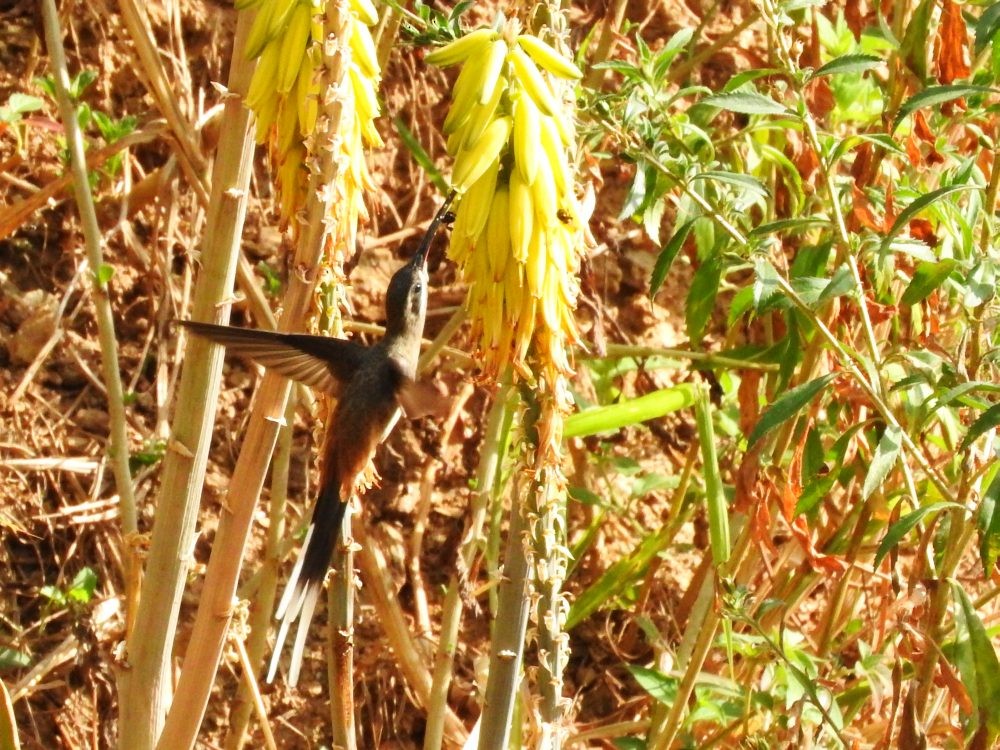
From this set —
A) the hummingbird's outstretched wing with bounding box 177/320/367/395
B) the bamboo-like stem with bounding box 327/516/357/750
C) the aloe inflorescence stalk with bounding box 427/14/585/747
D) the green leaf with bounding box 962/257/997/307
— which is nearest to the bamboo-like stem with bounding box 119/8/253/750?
the hummingbird's outstretched wing with bounding box 177/320/367/395

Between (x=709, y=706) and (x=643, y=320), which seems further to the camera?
(x=643, y=320)

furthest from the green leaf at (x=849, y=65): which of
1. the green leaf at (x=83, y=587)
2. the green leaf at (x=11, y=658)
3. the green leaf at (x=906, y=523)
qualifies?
the green leaf at (x=11, y=658)

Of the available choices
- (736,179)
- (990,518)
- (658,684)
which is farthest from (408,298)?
(658,684)

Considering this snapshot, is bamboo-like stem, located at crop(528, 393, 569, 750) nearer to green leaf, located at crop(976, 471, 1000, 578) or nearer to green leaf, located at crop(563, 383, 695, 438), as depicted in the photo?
green leaf, located at crop(976, 471, 1000, 578)

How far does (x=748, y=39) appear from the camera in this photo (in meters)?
3.71

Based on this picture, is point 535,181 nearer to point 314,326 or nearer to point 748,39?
point 314,326

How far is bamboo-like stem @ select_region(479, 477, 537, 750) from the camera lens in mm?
1316

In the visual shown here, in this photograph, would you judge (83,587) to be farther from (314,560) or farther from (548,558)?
(548,558)

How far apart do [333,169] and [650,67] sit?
747 mm

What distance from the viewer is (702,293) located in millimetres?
2182

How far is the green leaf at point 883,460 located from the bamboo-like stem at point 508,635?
549mm

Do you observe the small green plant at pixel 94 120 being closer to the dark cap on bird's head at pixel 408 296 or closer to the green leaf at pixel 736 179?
the dark cap on bird's head at pixel 408 296

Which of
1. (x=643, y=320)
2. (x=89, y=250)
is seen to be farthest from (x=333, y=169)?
(x=643, y=320)

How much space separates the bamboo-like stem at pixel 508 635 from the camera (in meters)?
1.32
